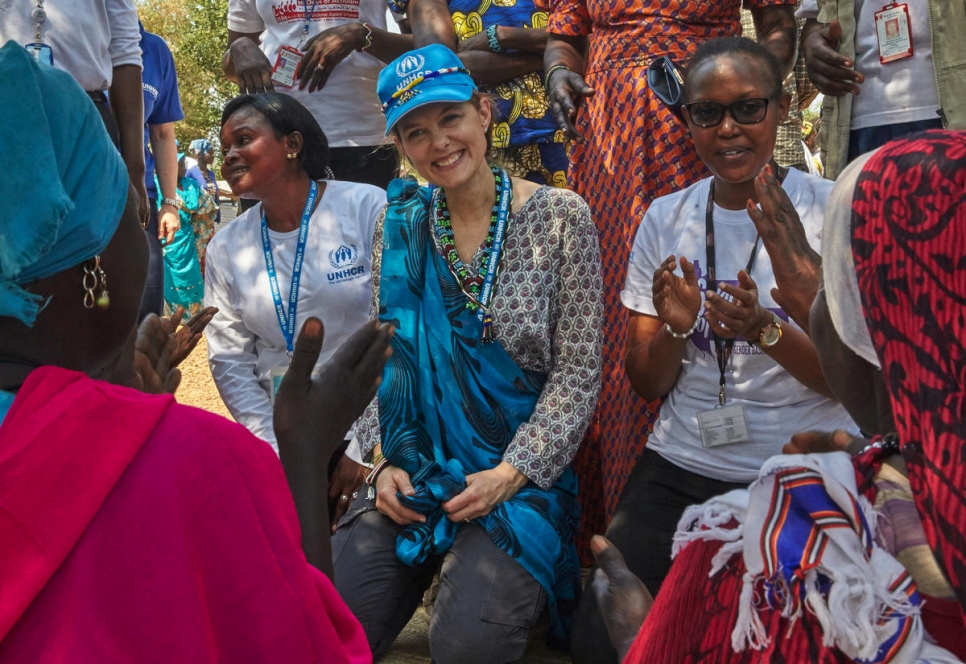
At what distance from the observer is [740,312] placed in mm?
2885

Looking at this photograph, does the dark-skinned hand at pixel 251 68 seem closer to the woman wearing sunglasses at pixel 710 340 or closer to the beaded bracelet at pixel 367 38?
the beaded bracelet at pixel 367 38

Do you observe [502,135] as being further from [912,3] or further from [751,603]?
[751,603]

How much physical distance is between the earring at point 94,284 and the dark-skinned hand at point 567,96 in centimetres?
255

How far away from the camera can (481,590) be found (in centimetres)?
314

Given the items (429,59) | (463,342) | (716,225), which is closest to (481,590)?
(463,342)

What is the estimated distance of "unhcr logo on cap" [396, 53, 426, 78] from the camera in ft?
11.5

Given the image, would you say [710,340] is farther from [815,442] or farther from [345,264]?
[345,264]

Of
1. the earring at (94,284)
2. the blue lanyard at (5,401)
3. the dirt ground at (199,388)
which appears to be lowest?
the dirt ground at (199,388)

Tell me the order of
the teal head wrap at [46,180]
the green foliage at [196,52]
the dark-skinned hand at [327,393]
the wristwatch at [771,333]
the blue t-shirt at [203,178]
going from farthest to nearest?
the green foliage at [196,52]
the blue t-shirt at [203,178]
the wristwatch at [771,333]
the dark-skinned hand at [327,393]
the teal head wrap at [46,180]

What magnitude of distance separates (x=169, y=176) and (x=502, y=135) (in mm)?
2112

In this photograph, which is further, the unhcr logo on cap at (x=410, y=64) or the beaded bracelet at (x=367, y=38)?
the beaded bracelet at (x=367, y=38)

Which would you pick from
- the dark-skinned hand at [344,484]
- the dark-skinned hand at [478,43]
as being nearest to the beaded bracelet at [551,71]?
the dark-skinned hand at [478,43]

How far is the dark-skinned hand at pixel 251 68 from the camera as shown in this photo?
4.49 metres

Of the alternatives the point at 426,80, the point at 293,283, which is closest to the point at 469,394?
the point at 293,283
